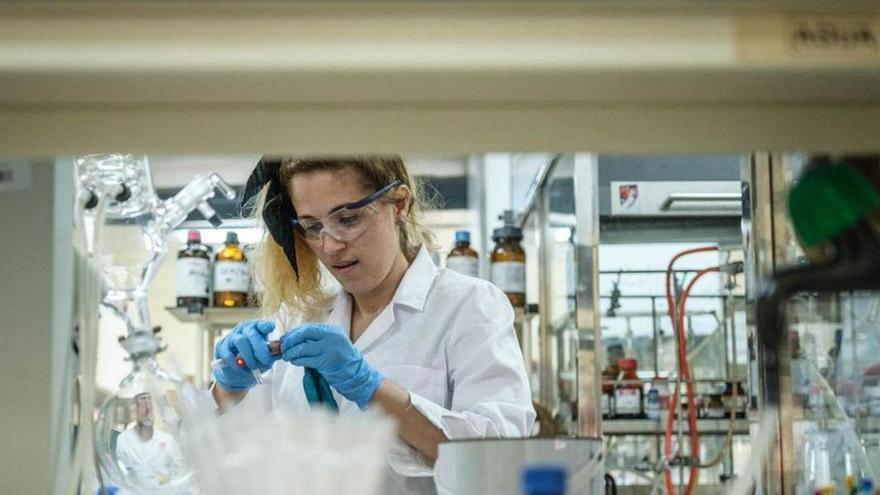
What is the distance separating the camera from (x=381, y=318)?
77.4 inches

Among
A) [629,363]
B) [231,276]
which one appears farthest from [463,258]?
[231,276]

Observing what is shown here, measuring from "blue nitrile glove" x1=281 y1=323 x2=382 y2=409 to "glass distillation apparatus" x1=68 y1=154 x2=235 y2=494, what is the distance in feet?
1.03

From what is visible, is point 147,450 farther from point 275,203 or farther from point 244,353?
point 275,203

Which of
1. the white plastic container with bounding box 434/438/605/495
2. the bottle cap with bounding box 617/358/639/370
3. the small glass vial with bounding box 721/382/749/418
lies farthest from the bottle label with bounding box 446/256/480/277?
the white plastic container with bounding box 434/438/605/495

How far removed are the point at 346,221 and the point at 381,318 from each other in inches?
8.7

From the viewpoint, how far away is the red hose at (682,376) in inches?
→ 119

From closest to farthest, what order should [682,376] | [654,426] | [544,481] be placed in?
[544,481]
[682,376]
[654,426]

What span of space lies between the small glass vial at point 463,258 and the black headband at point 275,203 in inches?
56.9

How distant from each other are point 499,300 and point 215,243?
150cm

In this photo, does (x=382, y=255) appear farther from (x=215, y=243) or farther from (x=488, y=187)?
(x=488, y=187)

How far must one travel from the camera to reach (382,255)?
1.94 m

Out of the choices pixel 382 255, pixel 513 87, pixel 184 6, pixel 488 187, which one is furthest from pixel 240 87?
pixel 488 187

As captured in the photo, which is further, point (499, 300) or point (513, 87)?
point (499, 300)

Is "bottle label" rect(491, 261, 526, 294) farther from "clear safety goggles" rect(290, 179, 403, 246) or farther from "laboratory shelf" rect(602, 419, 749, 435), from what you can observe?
"clear safety goggles" rect(290, 179, 403, 246)
